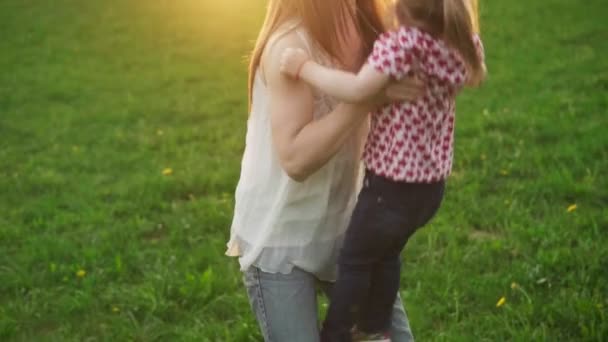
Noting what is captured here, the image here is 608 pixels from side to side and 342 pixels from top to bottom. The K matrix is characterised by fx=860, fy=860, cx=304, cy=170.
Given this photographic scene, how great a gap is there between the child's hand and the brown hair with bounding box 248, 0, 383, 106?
108mm

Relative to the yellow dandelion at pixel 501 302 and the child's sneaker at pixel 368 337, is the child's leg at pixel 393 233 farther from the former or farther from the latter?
the yellow dandelion at pixel 501 302

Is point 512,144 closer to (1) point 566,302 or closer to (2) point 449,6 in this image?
(1) point 566,302

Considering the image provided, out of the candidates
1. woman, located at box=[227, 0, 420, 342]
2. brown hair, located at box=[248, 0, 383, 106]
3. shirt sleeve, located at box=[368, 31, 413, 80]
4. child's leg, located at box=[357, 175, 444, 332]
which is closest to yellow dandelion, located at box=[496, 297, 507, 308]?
child's leg, located at box=[357, 175, 444, 332]

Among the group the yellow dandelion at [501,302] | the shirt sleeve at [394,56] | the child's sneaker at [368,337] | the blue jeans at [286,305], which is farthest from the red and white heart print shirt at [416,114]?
the yellow dandelion at [501,302]

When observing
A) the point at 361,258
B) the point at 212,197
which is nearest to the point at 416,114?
the point at 361,258

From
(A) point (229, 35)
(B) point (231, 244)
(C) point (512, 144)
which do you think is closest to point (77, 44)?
(A) point (229, 35)

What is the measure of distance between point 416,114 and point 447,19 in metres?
0.23

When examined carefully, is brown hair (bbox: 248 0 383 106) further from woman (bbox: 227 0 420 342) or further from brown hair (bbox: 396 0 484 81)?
brown hair (bbox: 396 0 484 81)

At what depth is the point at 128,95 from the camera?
8.06 m

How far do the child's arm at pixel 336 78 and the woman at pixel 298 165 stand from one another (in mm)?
38

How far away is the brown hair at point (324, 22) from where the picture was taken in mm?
2012

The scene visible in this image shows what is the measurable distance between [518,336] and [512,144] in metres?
2.53

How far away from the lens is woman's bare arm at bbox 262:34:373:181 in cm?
195

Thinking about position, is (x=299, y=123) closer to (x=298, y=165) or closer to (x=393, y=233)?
(x=298, y=165)
